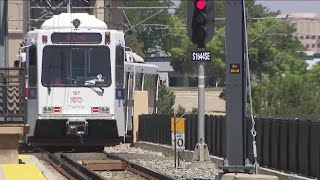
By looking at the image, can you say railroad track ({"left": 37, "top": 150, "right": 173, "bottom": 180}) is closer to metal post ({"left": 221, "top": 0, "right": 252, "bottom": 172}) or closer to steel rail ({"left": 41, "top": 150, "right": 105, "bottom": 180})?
steel rail ({"left": 41, "top": 150, "right": 105, "bottom": 180})

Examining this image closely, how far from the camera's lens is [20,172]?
16922mm

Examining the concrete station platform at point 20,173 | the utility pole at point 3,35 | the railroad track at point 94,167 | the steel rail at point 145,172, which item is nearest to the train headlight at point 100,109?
the railroad track at point 94,167

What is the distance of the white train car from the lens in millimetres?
24406

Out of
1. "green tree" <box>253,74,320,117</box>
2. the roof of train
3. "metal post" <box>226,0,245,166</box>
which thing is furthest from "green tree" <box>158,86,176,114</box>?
"metal post" <box>226,0,245,166</box>

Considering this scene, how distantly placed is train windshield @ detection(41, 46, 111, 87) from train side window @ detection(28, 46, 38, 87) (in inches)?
10.0

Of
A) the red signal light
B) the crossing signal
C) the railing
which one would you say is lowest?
the railing

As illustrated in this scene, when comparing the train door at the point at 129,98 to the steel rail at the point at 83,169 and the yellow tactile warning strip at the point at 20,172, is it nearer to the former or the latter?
the steel rail at the point at 83,169

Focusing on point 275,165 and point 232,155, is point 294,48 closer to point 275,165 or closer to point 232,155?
point 275,165

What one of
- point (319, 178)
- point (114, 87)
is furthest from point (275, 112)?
point (319, 178)

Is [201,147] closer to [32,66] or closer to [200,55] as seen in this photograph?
[200,55]

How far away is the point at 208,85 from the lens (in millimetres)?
72875

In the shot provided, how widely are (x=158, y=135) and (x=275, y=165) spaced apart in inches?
473

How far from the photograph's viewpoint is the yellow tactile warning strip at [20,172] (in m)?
16.2

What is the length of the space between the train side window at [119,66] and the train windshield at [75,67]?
26cm
